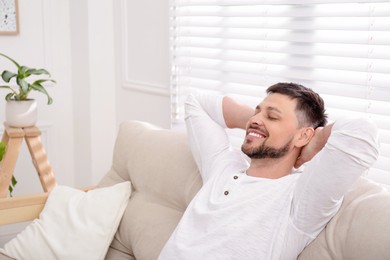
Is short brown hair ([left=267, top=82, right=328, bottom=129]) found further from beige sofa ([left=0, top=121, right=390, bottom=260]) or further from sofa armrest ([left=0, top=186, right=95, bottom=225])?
sofa armrest ([left=0, top=186, right=95, bottom=225])

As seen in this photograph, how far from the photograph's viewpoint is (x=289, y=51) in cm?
245

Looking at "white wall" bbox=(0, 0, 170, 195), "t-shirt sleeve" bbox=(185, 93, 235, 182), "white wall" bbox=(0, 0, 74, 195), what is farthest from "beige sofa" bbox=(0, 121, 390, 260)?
"white wall" bbox=(0, 0, 74, 195)

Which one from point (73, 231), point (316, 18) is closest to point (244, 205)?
point (73, 231)

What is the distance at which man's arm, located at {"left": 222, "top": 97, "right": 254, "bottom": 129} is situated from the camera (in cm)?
205

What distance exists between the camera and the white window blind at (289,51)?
2.12 meters

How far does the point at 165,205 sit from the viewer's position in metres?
2.21

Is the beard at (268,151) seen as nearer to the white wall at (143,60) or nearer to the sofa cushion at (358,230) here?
the sofa cushion at (358,230)

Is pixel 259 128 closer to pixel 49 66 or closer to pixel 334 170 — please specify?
pixel 334 170

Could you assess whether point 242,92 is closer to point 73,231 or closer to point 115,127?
point 73,231

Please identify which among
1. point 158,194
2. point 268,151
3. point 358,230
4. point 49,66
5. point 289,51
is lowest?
point 158,194

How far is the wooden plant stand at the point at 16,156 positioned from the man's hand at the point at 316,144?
1615 mm

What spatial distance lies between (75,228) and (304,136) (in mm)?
925

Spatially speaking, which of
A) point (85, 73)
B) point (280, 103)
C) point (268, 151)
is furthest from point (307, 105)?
point (85, 73)

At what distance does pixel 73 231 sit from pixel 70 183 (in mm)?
1798
